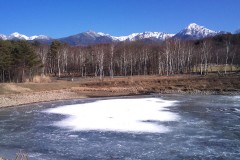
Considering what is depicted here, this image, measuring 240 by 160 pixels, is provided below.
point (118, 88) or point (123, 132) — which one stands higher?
point (118, 88)

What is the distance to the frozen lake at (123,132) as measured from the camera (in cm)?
1886

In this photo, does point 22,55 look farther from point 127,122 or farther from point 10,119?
point 127,122

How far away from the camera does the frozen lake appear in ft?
61.9

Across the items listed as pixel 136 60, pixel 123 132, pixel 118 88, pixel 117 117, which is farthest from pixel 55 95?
pixel 136 60

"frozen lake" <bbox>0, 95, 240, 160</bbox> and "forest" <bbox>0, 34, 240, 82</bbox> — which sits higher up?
"forest" <bbox>0, 34, 240, 82</bbox>

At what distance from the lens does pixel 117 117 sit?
103 feet

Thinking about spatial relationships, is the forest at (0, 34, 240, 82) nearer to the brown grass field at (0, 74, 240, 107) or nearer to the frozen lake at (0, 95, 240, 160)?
the brown grass field at (0, 74, 240, 107)

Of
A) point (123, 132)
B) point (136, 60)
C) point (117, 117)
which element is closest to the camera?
point (123, 132)

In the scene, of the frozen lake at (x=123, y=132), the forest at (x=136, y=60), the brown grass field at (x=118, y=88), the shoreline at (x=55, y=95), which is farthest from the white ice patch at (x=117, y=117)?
the forest at (x=136, y=60)

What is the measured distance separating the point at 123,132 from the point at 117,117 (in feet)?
22.8

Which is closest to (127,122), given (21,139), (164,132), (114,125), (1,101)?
(114,125)

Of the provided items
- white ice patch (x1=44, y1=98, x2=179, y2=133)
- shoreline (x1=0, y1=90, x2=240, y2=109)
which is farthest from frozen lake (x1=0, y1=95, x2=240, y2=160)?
shoreline (x1=0, y1=90, x2=240, y2=109)

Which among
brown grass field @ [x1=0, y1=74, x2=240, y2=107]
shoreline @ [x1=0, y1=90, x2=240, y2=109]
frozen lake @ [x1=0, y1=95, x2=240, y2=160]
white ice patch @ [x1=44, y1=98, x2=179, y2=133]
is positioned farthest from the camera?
brown grass field @ [x1=0, y1=74, x2=240, y2=107]

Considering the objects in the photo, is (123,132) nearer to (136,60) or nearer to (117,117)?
(117,117)
